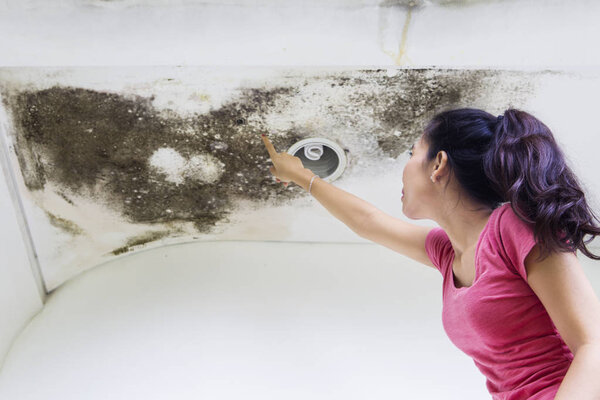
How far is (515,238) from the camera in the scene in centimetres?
85

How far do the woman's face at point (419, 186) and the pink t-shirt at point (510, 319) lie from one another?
13cm

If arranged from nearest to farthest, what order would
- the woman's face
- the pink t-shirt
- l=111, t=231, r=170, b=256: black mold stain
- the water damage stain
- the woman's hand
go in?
the pink t-shirt → the woman's face → the woman's hand → the water damage stain → l=111, t=231, r=170, b=256: black mold stain

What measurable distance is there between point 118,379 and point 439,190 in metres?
1.08

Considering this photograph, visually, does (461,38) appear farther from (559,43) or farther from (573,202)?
(573,202)

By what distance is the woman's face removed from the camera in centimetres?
103

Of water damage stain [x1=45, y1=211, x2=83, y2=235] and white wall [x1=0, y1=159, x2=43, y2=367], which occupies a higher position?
water damage stain [x1=45, y1=211, x2=83, y2=235]

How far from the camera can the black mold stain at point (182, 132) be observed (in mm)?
1250

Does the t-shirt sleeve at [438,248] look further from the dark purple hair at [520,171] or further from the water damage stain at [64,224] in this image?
the water damage stain at [64,224]

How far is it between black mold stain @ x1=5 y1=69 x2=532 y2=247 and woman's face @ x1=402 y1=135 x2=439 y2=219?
25 cm

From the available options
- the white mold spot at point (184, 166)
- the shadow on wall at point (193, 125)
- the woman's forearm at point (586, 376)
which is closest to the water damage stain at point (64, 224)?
the shadow on wall at point (193, 125)

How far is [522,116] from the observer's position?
94 cm

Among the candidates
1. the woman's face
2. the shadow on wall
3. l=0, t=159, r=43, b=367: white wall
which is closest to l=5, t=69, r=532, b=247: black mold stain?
the shadow on wall

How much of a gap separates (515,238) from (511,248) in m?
0.02

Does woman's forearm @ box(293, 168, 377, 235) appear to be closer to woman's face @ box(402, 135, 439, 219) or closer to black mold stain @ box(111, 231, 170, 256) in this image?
woman's face @ box(402, 135, 439, 219)
